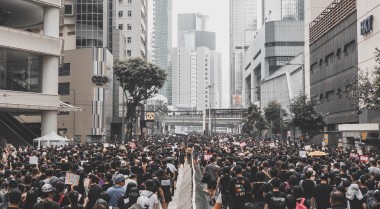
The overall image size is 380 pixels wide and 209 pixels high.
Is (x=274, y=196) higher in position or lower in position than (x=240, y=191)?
higher

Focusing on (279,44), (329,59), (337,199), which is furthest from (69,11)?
(279,44)

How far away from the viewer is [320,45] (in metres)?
64.8

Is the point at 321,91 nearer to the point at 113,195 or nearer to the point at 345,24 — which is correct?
the point at 345,24

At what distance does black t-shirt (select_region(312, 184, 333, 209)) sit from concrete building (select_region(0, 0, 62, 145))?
38699 millimetres

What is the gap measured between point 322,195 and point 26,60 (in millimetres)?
49460

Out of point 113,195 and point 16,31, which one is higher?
point 16,31

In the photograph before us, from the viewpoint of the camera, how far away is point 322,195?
11.8 metres

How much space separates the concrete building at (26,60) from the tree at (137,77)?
12.8 m

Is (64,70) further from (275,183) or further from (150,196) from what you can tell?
(275,183)

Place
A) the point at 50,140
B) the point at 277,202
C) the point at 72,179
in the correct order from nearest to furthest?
the point at 277,202, the point at 72,179, the point at 50,140

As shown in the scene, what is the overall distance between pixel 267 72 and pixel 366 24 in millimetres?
86048

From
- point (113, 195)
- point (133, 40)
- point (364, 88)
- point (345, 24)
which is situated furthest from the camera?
point (133, 40)

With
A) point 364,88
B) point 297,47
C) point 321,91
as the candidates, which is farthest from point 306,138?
point 297,47

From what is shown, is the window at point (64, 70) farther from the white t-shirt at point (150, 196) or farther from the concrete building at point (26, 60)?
the white t-shirt at point (150, 196)
